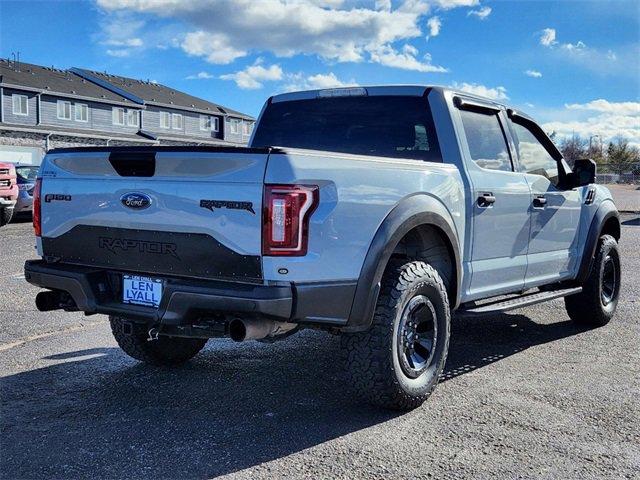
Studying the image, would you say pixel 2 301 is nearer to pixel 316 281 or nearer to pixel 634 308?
pixel 316 281

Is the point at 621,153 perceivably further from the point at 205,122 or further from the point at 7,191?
the point at 7,191

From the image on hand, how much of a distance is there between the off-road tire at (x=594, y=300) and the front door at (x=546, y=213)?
342 millimetres

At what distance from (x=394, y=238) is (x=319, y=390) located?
125 cm

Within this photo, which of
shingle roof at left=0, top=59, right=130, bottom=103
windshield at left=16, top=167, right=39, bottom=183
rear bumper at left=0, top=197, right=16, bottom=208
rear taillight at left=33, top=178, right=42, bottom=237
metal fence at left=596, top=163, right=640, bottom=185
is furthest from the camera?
metal fence at left=596, top=163, right=640, bottom=185

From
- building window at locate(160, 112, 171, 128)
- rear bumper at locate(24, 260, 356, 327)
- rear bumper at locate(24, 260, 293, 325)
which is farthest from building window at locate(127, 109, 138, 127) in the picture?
rear bumper at locate(24, 260, 356, 327)

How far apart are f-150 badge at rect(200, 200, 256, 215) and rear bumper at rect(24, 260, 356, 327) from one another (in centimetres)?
38

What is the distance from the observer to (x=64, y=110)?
125ft

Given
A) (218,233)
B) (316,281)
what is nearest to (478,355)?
(316,281)

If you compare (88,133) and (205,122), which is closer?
(88,133)

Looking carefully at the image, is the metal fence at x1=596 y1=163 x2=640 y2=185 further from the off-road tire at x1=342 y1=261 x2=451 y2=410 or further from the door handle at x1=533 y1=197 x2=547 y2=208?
the off-road tire at x1=342 y1=261 x2=451 y2=410

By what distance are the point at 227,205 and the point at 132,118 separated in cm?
4158

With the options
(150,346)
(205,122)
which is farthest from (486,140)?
(205,122)

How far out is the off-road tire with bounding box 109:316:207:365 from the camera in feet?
15.0

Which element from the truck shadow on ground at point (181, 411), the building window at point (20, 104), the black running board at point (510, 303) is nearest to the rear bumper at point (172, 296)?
the truck shadow on ground at point (181, 411)
